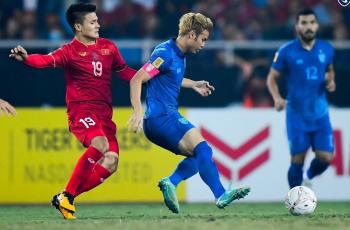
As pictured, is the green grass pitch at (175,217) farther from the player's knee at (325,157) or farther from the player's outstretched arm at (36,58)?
the player's outstretched arm at (36,58)

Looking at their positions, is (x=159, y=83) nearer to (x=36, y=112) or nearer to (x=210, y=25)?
(x=210, y=25)

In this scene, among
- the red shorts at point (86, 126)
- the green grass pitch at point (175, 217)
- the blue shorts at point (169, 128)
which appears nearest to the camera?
the green grass pitch at point (175, 217)

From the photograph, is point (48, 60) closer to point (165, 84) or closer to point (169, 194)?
point (165, 84)

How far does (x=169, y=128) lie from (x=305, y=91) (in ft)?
8.45

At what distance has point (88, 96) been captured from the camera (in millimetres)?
10219

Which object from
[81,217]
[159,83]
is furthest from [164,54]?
[81,217]

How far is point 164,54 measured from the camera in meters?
9.84

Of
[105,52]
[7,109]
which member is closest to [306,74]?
[105,52]

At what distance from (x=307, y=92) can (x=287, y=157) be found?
238 centimetres

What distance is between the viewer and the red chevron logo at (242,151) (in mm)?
13984

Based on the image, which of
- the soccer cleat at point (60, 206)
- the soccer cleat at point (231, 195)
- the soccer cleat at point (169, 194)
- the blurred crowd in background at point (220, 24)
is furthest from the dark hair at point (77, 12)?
the blurred crowd in background at point (220, 24)

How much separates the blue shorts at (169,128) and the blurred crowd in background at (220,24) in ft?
15.9

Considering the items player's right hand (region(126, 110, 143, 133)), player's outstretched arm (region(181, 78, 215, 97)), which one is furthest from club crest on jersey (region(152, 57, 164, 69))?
player's outstretched arm (region(181, 78, 215, 97))

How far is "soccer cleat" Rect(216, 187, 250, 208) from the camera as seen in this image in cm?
941
